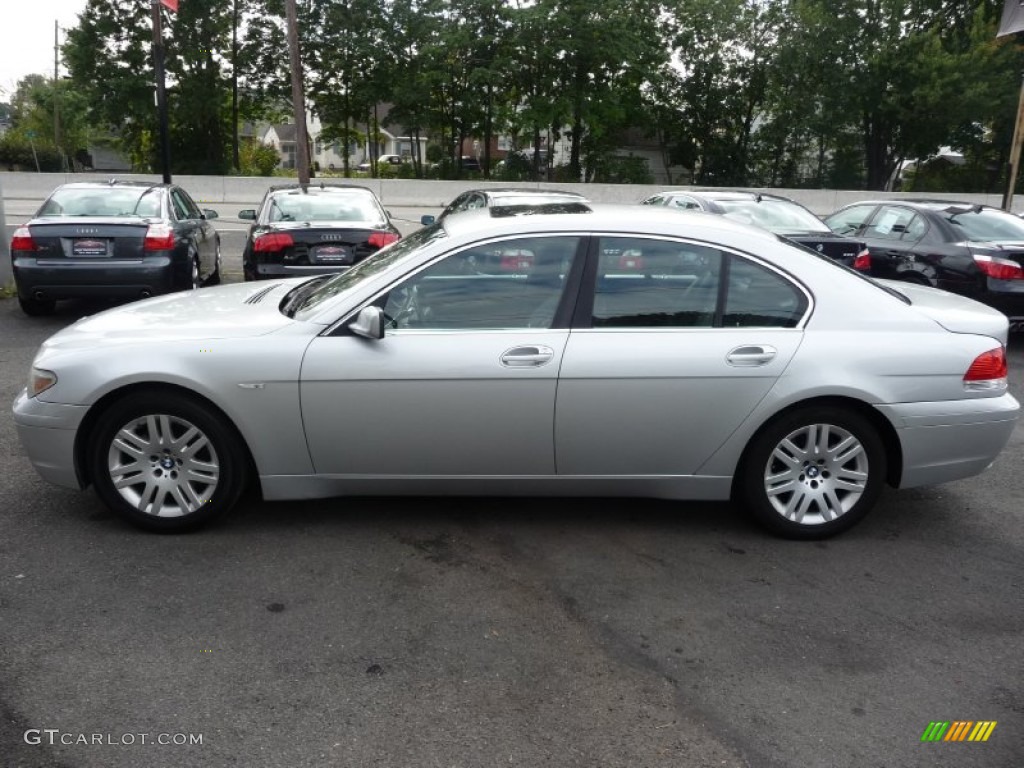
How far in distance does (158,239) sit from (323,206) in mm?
1825

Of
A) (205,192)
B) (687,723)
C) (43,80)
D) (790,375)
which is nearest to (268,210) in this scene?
(790,375)

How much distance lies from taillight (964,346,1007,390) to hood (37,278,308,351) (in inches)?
132

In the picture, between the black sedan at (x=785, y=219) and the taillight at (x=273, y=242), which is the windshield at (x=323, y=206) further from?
the black sedan at (x=785, y=219)

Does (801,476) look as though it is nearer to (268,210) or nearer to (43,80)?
(268,210)

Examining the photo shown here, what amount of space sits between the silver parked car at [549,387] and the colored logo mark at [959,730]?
1.49m

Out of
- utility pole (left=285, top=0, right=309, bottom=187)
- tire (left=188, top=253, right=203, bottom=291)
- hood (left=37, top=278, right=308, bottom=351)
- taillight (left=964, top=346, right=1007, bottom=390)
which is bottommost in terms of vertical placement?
tire (left=188, top=253, right=203, bottom=291)

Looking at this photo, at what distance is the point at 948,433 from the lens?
4430mm

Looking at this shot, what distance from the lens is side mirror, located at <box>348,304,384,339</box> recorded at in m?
4.13

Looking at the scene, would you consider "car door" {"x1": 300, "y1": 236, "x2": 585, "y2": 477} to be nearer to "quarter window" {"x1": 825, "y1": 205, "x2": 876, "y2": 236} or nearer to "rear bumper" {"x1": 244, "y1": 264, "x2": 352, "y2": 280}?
"rear bumper" {"x1": 244, "y1": 264, "x2": 352, "y2": 280}

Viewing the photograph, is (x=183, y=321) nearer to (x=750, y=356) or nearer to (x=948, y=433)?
(x=750, y=356)

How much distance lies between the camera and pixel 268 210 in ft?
33.4

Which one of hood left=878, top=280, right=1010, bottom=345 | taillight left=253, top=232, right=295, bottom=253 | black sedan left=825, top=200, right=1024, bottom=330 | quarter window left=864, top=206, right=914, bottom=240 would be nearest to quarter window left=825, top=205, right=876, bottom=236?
black sedan left=825, top=200, right=1024, bottom=330

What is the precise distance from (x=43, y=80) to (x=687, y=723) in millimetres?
75267

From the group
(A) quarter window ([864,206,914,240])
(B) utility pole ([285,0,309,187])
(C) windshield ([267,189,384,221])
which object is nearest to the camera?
(C) windshield ([267,189,384,221])
